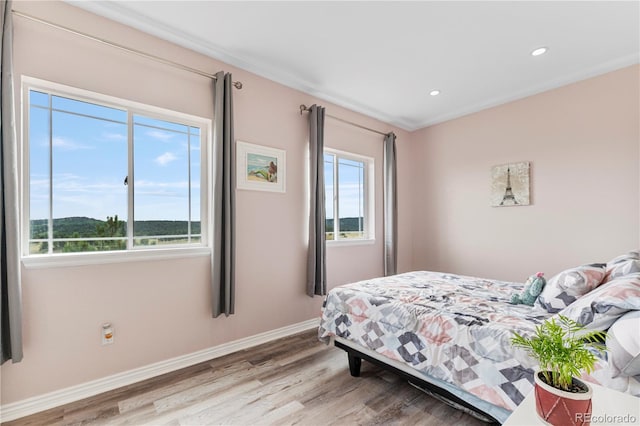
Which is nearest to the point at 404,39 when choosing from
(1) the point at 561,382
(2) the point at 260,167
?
(2) the point at 260,167

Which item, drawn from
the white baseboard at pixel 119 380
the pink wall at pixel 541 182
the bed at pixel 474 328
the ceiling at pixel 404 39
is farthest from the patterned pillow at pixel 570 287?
the white baseboard at pixel 119 380

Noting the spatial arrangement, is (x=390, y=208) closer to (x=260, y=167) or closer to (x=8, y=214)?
(x=260, y=167)

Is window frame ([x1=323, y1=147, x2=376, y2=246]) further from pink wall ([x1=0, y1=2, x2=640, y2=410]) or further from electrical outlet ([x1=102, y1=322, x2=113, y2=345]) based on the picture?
electrical outlet ([x1=102, y1=322, x2=113, y2=345])

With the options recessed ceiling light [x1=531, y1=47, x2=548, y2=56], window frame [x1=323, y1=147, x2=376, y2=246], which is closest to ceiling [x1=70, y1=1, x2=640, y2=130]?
recessed ceiling light [x1=531, y1=47, x2=548, y2=56]

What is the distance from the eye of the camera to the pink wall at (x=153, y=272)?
6.64 feet

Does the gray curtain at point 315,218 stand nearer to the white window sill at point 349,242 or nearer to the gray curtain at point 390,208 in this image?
the white window sill at point 349,242

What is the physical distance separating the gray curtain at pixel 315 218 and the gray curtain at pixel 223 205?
936 mm

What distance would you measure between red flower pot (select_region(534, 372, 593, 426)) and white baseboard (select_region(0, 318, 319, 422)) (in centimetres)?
256

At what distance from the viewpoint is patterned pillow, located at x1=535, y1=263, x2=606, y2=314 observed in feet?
5.79

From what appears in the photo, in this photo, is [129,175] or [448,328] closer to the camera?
[448,328]

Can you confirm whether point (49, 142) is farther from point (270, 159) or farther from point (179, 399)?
point (179, 399)

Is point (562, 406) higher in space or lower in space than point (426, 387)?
higher

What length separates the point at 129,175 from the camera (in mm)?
2455

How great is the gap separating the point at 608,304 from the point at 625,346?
22cm
